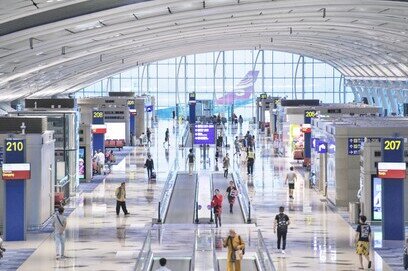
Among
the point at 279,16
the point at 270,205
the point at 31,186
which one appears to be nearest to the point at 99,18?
the point at 31,186

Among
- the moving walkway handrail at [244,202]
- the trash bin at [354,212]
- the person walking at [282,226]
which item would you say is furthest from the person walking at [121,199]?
the person walking at [282,226]

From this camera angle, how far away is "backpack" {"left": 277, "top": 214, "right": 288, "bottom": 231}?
26322 millimetres

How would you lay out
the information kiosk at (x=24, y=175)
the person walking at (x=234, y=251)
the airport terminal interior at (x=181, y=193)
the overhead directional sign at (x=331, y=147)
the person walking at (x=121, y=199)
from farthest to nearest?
the overhead directional sign at (x=331, y=147) → the person walking at (x=121, y=199) → the information kiosk at (x=24, y=175) → the airport terminal interior at (x=181, y=193) → the person walking at (x=234, y=251)

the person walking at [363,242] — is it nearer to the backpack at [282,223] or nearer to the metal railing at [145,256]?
the backpack at [282,223]

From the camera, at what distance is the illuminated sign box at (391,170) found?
27688mm

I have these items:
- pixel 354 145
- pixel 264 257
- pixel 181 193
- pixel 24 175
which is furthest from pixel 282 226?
pixel 181 193

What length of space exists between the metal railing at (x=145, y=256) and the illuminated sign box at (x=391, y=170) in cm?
645

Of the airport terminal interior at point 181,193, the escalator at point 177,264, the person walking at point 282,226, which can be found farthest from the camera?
the person walking at point 282,226

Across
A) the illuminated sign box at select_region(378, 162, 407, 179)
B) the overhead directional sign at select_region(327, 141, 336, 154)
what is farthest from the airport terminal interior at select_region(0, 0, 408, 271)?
the overhead directional sign at select_region(327, 141, 336, 154)

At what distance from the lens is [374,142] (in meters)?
31.8

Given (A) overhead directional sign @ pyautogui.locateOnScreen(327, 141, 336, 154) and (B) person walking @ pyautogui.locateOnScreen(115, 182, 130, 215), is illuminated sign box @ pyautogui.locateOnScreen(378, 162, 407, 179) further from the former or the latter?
(B) person walking @ pyautogui.locateOnScreen(115, 182, 130, 215)

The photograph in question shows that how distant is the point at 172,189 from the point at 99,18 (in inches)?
523

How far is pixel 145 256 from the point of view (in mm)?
23359

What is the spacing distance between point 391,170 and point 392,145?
0.66 m
